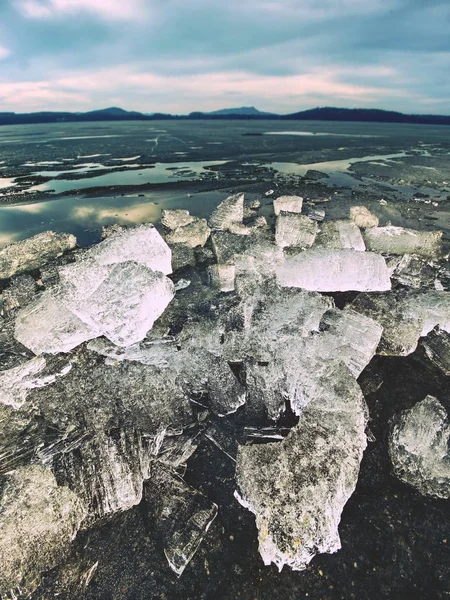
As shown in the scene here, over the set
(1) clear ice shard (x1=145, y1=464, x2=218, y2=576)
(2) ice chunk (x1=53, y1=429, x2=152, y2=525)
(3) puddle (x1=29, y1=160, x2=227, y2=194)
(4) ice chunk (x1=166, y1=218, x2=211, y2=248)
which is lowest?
(1) clear ice shard (x1=145, y1=464, x2=218, y2=576)

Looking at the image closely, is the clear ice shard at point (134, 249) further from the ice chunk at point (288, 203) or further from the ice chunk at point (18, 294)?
the ice chunk at point (288, 203)

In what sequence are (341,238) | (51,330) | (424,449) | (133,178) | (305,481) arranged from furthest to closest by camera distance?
1. (133,178)
2. (341,238)
3. (51,330)
4. (424,449)
5. (305,481)

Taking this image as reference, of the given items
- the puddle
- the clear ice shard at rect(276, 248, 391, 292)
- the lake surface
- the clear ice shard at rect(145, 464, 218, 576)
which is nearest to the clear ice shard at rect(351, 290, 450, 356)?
the clear ice shard at rect(276, 248, 391, 292)

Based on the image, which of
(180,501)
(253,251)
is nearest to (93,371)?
(180,501)

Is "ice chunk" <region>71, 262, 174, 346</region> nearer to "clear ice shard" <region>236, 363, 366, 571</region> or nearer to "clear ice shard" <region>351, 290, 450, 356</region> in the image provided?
"clear ice shard" <region>236, 363, 366, 571</region>

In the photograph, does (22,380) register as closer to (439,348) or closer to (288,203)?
(439,348)

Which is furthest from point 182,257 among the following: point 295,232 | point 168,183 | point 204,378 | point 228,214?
point 168,183

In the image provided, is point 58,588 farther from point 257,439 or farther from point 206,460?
point 257,439

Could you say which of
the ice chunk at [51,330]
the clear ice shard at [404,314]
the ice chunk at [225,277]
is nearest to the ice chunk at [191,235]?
the ice chunk at [225,277]
